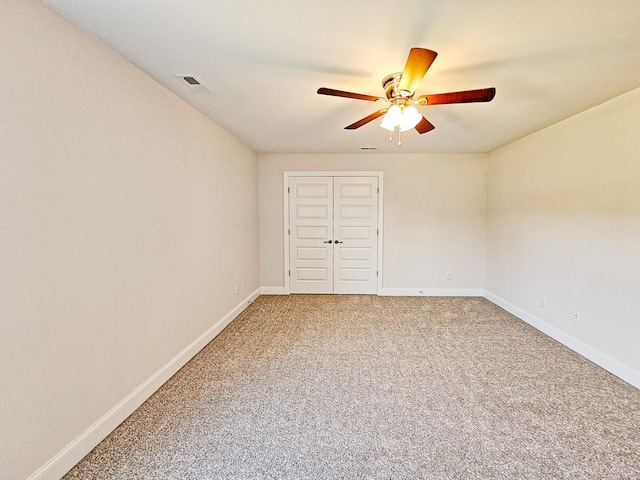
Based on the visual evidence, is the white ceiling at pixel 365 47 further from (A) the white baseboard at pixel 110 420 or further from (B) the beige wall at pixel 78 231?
(A) the white baseboard at pixel 110 420

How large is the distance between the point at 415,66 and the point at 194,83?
168 centimetres

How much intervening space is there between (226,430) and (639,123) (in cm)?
386

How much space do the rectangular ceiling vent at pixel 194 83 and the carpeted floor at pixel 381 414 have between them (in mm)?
2394

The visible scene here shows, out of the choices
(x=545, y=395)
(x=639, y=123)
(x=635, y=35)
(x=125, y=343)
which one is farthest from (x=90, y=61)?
(x=639, y=123)

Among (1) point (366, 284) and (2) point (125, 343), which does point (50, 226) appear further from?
(1) point (366, 284)

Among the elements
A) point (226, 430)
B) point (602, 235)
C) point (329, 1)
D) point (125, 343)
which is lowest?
point (226, 430)

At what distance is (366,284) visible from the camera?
17.2 feet

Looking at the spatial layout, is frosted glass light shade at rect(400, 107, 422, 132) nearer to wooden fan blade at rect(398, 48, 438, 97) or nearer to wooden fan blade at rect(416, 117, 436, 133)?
wooden fan blade at rect(398, 48, 438, 97)

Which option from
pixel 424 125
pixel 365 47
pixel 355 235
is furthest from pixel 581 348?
pixel 365 47

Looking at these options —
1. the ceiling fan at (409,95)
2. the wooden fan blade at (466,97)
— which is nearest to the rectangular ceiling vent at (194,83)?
the ceiling fan at (409,95)

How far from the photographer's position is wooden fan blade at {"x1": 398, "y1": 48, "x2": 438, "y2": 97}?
1524 mm

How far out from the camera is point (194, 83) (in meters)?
2.36

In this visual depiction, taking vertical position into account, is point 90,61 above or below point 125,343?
above

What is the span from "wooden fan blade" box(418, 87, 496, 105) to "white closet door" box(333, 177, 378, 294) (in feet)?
9.96
